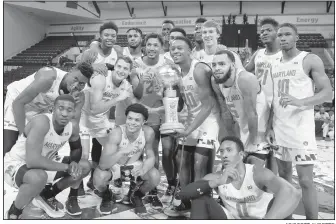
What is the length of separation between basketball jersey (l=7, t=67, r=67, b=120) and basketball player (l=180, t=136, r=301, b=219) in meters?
1.77

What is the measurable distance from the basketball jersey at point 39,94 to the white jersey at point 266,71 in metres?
2.20

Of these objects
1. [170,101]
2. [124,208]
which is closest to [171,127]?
[170,101]

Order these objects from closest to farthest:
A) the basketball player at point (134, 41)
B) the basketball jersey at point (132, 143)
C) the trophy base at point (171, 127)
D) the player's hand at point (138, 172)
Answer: the trophy base at point (171, 127), the player's hand at point (138, 172), the basketball jersey at point (132, 143), the basketball player at point (134, 41)

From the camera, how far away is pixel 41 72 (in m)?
3.16

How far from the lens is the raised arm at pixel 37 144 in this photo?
8.91 feet

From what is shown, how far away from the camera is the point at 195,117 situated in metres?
3.30

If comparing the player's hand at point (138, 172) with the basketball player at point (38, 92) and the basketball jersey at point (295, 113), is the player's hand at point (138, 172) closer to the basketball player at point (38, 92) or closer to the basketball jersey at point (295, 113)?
the basketball player at point (38, 92)

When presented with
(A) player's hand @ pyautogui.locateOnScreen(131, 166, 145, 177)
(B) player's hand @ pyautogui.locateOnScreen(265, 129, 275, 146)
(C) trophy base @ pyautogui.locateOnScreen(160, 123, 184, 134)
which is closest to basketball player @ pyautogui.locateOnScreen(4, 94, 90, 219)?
(A) player's hand @ pyautogui.locateOnScreen(131, 166, 145, 177)

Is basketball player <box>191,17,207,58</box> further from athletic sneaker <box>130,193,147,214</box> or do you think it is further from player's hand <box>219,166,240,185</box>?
player's hand <box>219,166,240,185</box>

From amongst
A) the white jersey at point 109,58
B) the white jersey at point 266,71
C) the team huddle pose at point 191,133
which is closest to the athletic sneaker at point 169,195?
the team huddle pose at point 191,133

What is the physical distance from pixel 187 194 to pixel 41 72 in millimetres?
1958

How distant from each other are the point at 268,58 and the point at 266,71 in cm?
16

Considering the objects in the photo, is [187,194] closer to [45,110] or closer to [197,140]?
[197,140]

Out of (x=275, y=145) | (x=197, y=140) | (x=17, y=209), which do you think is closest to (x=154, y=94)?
(x=197, y=140)
